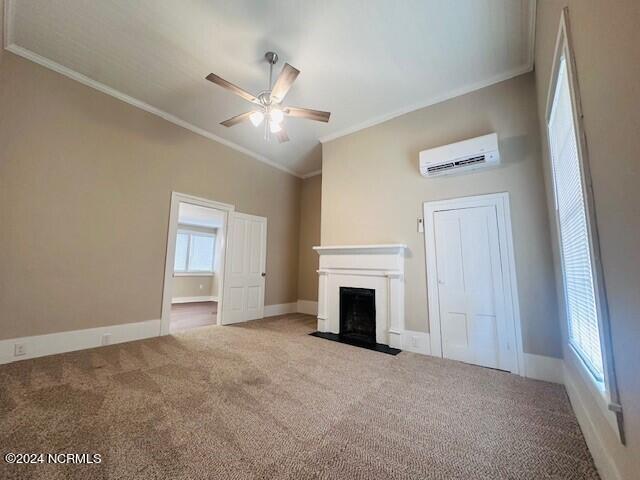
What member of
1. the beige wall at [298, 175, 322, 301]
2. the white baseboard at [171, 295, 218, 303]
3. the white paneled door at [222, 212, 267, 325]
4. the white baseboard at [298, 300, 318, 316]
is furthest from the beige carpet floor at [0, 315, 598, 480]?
the white baseboard at [171, 295, 218, 303]

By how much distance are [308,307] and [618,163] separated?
5.38 m

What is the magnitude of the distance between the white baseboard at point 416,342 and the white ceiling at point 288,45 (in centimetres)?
318

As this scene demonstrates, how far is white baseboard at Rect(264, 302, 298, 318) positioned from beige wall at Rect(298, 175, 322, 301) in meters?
0.28

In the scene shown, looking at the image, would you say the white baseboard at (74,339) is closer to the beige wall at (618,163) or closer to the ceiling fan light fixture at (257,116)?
the ceiling fan light fixture at (257,116)

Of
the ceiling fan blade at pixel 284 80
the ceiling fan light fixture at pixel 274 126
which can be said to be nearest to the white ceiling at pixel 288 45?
the ceiling fan blade at pixel 284 80

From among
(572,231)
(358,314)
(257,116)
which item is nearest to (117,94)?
(257,116)

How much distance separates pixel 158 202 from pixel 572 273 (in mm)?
4772

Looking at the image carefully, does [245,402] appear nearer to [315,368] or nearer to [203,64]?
[315,368]

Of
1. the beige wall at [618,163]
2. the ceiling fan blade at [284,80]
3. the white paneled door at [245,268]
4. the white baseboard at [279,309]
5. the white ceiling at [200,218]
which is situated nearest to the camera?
the beige wall at [618,163]

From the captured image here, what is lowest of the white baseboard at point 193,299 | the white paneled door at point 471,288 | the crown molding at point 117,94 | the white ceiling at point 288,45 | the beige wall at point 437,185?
the white baseboard at point 193,299

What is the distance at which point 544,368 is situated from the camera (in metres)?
2.53

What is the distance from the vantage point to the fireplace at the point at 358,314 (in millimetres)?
3744

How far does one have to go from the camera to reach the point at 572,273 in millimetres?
1820

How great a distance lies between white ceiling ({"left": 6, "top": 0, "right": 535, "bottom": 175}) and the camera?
2.34m
